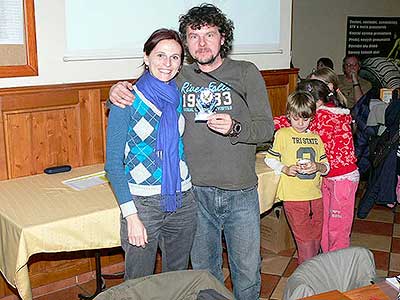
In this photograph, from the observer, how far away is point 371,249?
158 inches

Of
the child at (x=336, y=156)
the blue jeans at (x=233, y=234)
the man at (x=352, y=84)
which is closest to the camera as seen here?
the blue jeans at (x=233, y=234)

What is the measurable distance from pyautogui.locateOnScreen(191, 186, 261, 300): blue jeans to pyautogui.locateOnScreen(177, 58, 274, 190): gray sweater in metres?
0.06

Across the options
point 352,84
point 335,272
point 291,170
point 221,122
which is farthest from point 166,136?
point 352,84

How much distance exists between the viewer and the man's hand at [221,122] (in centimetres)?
210

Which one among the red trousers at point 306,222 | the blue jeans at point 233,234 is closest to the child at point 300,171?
the red trousers at point 306,222

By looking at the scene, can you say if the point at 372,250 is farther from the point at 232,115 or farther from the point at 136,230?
the point at 136,230

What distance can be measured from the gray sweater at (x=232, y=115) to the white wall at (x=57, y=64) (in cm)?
94

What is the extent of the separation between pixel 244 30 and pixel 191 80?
1521mm

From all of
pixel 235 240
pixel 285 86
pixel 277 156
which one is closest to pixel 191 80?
pixel 235 240

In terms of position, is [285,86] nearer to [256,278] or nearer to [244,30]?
[244,30]

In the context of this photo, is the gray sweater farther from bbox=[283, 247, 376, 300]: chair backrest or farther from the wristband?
bbox=[283, 247, 376, 300]: chair backrest

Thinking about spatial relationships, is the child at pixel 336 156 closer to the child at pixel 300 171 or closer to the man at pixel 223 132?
the child at pixel 300 171

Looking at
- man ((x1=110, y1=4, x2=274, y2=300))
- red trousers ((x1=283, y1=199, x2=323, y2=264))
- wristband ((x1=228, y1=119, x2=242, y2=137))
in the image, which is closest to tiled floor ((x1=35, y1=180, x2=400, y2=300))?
red trousers ((x1=283, y1=199, x2=323, y2=264))

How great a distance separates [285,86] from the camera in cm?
406
